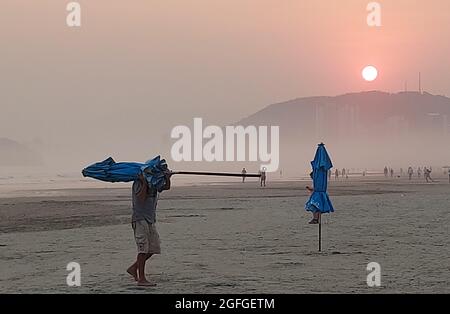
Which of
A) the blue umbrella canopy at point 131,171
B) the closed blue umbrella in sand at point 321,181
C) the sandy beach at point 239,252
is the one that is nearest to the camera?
the blue umbrella canopy at point 131,171

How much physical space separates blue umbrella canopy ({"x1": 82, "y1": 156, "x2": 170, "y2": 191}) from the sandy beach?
1.65 m

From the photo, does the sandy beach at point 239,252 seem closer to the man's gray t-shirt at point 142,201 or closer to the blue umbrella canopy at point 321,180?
the blue umbrella canopy at point 321,180

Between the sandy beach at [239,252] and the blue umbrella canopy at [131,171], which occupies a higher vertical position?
the blue umbrella canopy at [131,171]

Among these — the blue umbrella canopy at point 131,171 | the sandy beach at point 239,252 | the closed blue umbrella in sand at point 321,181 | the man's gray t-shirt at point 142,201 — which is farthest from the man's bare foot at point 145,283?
the closed blue umbrella in sand at point 321,181

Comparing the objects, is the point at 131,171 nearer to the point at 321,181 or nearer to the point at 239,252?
the point at 239,252

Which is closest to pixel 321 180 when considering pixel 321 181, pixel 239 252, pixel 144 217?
pixel 321 181

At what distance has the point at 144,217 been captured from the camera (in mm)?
10391

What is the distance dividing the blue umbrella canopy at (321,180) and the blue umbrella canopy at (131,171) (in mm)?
5914

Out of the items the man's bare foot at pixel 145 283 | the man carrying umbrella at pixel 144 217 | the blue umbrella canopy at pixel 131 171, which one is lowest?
the man's bare foot at pixel 145 283

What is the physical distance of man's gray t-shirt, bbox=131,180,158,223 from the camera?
1034 centimetres

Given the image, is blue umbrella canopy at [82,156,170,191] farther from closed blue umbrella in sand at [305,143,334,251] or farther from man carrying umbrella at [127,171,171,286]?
closed blue umbrella in sand at [305,143,334,251]

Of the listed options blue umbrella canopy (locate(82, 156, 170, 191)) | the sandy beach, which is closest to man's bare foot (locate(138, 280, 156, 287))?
the sandy beach

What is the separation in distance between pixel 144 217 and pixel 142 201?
0.25 m

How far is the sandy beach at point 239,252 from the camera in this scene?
10.5 meters
